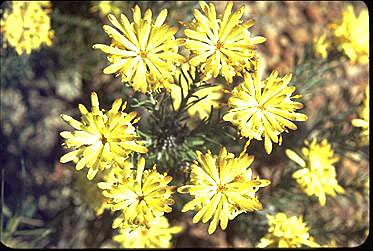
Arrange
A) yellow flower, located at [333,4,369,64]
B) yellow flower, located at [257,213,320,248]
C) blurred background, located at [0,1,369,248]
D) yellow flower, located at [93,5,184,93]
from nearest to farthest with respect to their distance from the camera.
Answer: yellow flower, located at [93,5,184,93], yellow flower, located at [257,213,320,248], yellow flower, located at [333,4,369,64], blurred background, located at [0,1,369,248]

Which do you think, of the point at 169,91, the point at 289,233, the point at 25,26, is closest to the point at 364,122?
the point at 289,233

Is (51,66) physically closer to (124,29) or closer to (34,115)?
(34,115)

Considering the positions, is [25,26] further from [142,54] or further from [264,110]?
[264,110]

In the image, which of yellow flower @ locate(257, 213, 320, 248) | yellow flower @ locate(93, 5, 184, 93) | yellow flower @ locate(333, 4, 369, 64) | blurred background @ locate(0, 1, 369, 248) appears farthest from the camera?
blurred background @ locate(0, 1, 369, 248)

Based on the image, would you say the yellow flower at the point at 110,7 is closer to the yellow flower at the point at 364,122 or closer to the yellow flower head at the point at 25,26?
the yellow flower head at the point at 25,26

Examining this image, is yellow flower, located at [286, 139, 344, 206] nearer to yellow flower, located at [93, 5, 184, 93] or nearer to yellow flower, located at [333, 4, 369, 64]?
yellow flower, located at [333, 4, 369, 64]

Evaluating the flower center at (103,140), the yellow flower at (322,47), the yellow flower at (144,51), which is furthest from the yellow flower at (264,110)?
the yellow flower at (322,47)

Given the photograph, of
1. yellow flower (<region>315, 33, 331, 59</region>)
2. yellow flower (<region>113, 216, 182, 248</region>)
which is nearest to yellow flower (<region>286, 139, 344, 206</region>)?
yellow flower (<region>315, 33, 331, 59</region>)

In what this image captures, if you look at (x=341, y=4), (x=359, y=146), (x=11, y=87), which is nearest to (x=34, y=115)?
(x=11, y=87)
